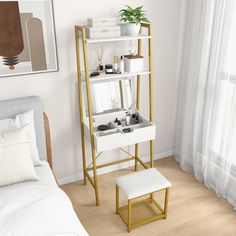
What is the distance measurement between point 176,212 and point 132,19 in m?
1.79

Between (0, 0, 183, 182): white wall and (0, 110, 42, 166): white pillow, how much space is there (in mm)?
322

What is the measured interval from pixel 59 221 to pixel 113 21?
65.8 inches

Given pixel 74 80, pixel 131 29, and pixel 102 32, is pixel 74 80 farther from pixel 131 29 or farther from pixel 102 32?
pixel 131 29

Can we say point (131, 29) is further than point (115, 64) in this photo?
No

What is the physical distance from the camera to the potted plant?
2.49 metres

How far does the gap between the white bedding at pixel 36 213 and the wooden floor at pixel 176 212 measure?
0.74 meters

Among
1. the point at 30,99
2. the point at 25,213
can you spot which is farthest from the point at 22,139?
the point at 25,213

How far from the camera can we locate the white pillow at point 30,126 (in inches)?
88.9

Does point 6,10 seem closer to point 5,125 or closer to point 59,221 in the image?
point 5,125

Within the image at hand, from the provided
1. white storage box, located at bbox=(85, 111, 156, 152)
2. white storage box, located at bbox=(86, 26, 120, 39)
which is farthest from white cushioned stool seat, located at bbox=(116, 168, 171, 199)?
white storage box, located at bbox=(86, 26, 120, 39)

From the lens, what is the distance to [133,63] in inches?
102

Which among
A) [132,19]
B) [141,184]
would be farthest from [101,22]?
[141,184]

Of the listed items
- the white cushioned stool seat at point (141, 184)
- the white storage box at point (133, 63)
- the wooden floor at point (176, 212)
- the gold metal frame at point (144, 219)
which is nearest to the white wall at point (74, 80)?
the wooden floor at point (176, 212)

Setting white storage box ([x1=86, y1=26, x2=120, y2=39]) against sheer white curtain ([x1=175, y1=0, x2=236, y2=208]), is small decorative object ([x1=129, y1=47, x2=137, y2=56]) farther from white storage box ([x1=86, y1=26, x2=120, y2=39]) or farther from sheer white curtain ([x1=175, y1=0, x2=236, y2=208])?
sheer white curtain ([x1=175, y1=0, x2=236, y2=208])
